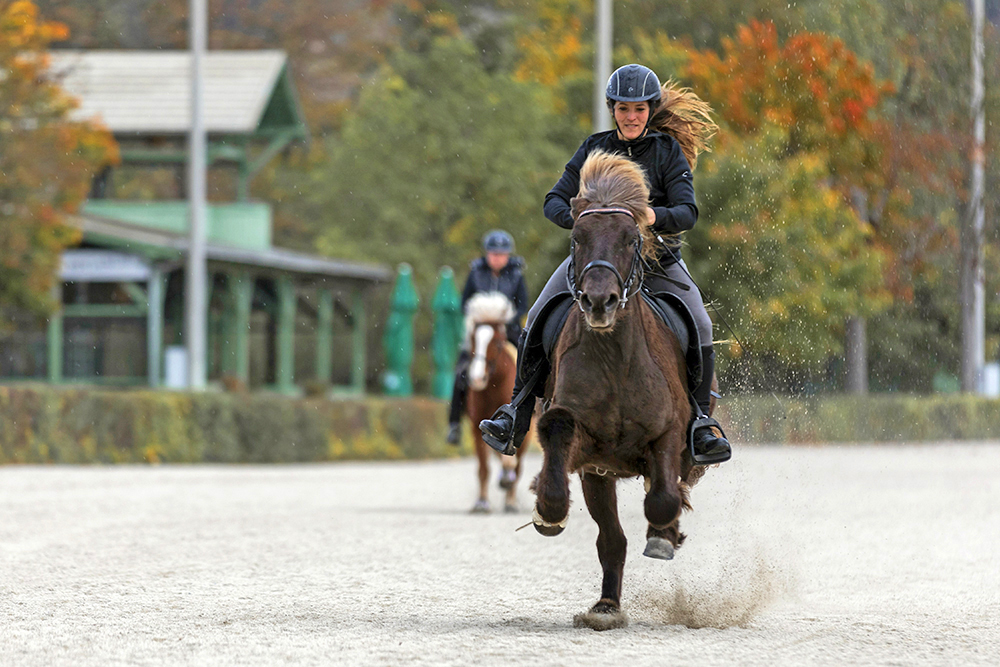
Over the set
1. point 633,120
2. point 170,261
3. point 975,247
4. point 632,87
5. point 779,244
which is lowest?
point 633,120

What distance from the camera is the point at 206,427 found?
27203 millimetres

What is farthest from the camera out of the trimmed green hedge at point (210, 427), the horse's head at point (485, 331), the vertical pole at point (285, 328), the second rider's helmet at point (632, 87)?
the vertical pole at point (285, 328)

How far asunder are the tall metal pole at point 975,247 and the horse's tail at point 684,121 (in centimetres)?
3525

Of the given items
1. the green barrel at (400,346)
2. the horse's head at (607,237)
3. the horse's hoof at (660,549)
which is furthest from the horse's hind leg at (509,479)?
the green barrel at (400,346)

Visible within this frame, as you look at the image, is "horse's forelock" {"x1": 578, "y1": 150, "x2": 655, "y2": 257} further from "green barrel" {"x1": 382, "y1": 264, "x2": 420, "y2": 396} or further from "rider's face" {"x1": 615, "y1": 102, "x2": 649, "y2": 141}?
"green barrel" {"x1": 382, "y1": 264, "x2": 420, "y2": 396}

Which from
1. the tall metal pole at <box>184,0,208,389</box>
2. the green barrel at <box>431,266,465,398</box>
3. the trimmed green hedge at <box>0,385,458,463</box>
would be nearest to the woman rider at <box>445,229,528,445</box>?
the trimmed green hedge at <box>0,385,458,463</box>

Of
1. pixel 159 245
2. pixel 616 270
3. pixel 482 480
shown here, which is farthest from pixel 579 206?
pixel 159 245

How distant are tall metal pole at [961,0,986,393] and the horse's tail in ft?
116

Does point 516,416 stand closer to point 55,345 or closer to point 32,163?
point 32,163

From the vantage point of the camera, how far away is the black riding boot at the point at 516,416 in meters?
8.79

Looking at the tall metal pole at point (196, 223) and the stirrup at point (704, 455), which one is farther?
the tall metal pole at point (196, 223)

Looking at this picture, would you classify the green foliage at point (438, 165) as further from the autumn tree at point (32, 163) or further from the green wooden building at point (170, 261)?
the autumn tree at point (32, 163)

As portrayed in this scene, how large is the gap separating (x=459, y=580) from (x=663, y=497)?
2.98m

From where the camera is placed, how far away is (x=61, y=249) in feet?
114
